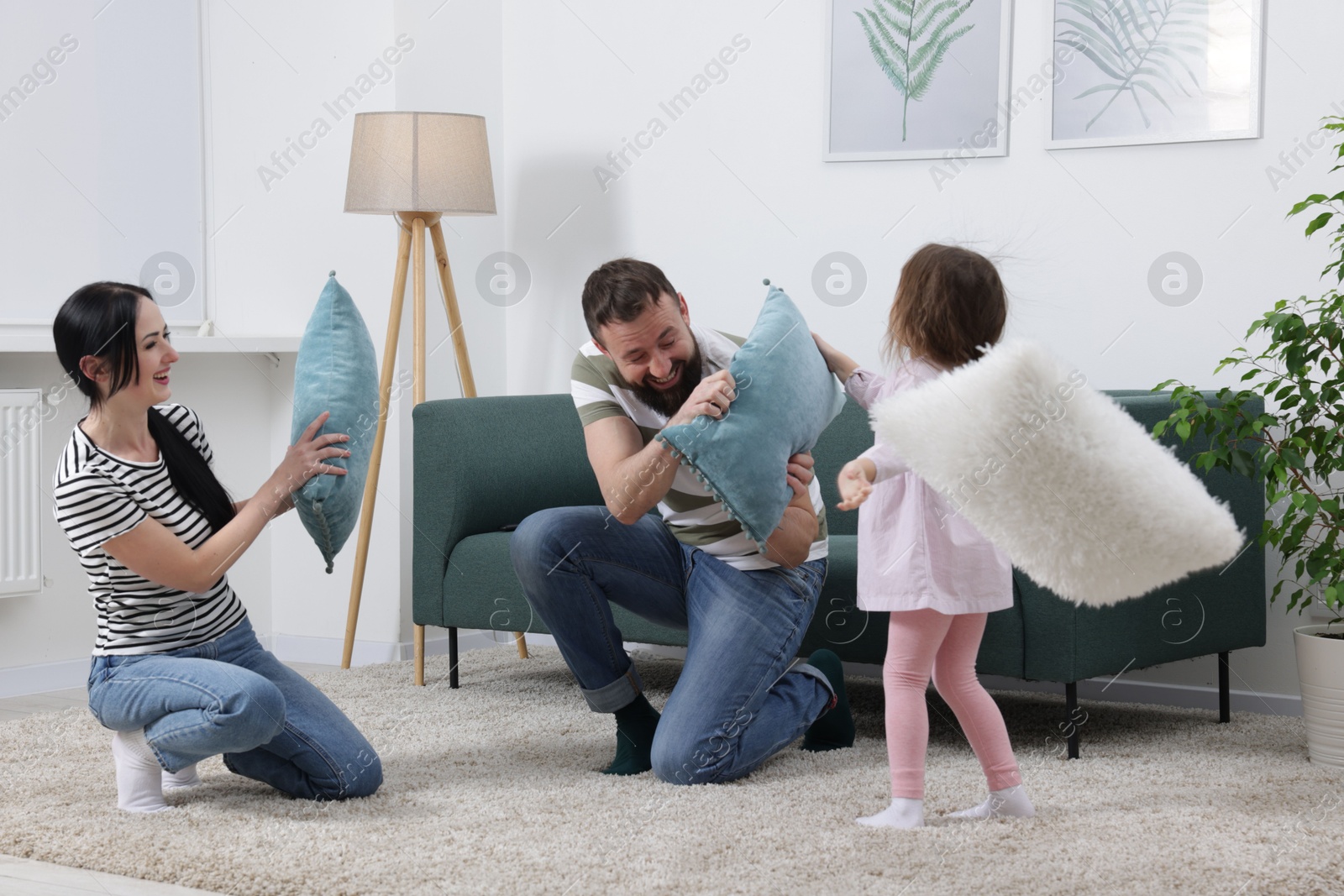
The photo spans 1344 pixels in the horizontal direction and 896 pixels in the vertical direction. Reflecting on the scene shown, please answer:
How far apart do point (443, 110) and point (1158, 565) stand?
2597 millimetres

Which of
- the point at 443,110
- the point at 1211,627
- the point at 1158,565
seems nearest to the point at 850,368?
the point at 1158,565

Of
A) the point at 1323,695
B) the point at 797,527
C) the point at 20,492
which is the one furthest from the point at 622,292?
the point at 20,492

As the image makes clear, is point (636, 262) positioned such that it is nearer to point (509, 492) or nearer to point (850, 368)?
point (850, 368)

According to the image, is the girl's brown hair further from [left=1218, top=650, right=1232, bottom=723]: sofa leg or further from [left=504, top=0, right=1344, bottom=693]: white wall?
[left=1218, top=650, right=1232, bottom=723]: sofa leg

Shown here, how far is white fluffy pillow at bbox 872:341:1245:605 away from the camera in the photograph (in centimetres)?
174

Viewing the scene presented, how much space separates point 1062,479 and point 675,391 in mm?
680

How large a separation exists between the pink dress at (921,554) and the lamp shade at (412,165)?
67.4 inches

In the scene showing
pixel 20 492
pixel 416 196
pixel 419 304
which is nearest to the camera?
pixel 20 492

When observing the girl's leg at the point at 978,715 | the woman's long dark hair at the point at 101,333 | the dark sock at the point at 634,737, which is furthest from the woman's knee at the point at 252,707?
the girl's leg at the point at 978,715

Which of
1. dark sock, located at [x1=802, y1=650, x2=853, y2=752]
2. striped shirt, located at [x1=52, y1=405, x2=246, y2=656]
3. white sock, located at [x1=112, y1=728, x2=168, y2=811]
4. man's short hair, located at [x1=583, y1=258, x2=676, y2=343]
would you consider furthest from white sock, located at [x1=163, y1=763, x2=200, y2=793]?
dark sock, located at [x1=802, y1=650, x2=853, y2=752]

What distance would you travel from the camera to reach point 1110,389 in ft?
9.82

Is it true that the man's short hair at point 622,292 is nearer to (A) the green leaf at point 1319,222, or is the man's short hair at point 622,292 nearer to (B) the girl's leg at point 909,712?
(B) the girl's leg at point 909,712

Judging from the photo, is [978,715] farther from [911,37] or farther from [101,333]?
[911,37]

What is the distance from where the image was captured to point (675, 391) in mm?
2211
